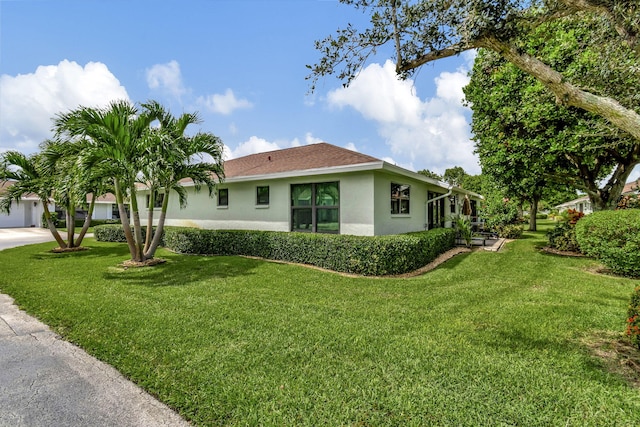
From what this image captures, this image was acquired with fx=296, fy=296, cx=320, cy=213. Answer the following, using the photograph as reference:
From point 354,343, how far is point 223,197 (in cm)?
1084

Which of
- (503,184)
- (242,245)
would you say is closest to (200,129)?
(242,245)

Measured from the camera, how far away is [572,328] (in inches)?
177

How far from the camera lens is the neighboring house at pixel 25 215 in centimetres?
2817

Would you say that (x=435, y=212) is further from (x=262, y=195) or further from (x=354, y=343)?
(x=354, y=343)

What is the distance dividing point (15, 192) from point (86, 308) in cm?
1112

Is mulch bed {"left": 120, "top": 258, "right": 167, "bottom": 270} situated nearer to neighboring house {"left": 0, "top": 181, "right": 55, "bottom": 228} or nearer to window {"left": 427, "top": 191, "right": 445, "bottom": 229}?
window {"left": 427, "top": 191, "right": 445, "bottom": 229}

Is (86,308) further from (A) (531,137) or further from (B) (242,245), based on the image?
(A) (531,137)

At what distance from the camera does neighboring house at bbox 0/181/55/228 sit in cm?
2817

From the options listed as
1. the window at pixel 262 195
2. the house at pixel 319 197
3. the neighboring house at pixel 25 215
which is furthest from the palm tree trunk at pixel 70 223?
the neighboring house at pixel 25 215

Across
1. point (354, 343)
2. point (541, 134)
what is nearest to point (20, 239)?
point (354, 343)

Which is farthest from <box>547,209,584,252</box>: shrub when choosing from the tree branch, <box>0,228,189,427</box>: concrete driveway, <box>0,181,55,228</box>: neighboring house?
<box>0,181,55,228</box>: neighboring house

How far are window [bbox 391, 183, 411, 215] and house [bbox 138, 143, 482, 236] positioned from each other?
21 millimetres

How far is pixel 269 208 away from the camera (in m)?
11.6

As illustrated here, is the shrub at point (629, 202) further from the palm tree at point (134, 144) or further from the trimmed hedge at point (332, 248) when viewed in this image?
the palm tree at point (134, 144)
